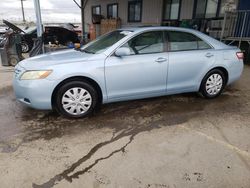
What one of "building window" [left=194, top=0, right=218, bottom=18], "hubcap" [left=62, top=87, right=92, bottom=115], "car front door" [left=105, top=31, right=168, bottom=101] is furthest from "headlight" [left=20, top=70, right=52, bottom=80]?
"building window" [left=194, top=0, right=218, bottom=18]

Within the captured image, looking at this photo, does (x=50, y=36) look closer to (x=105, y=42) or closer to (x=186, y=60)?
(x=105, y=42)

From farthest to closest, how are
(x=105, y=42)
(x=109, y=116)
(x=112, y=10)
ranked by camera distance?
1. (x=112, y=10)
2. (x=105, y=42)
3. (x=109, y=116)

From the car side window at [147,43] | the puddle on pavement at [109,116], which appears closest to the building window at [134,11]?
the puddle on pavement at [109,116]

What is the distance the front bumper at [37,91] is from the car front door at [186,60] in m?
2.07

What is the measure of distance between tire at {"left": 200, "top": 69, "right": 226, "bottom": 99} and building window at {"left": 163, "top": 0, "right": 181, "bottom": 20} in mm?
8038

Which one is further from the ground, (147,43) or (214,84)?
(147,43)

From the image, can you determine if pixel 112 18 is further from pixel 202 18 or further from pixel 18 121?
pixel 18 121

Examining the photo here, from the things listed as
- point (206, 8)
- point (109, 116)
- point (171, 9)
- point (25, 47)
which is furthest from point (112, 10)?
point (109, 116)

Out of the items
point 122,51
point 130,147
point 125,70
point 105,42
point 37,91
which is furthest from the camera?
point 105,42

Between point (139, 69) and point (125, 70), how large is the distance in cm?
25

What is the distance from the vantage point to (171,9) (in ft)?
39.4

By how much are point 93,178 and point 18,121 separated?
75.6 inches

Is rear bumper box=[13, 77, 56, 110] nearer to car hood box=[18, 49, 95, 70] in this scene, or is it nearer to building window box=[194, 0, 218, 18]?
car hood box=[18, 49, 95, 70]

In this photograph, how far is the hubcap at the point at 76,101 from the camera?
11.4ft
